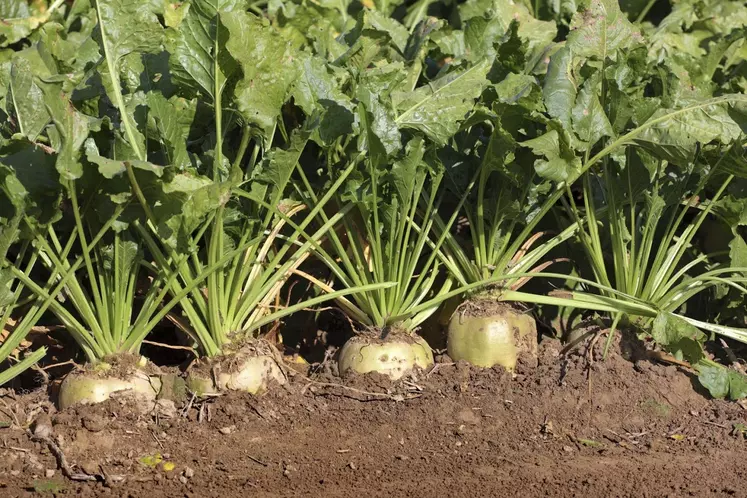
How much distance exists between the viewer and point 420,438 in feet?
10.5

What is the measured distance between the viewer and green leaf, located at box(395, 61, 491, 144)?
331 centimetres

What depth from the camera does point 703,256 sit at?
3.78 meters

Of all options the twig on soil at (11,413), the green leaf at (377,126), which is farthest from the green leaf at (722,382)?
the twig on soil at (11,413)

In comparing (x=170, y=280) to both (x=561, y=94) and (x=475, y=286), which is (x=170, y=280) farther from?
(x=561, y=94)

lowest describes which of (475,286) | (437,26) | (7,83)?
(475,286)

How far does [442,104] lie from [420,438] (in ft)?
3.92

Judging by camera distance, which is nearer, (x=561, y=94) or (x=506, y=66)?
(x=561, y=94)

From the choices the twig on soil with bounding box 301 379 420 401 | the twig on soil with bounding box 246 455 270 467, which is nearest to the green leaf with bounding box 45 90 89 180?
the twig on soil with bounding box 246 455 270 467

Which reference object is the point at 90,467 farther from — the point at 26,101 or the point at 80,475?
the point at 26,101

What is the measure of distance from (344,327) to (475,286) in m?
0.80

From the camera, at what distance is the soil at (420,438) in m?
2.88

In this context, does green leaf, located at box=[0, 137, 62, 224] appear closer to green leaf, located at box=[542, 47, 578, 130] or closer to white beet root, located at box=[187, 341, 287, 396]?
white beet root, located at box=[187, 341, 287, 396]

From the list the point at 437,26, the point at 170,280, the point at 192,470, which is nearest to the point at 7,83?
the point at 170,280

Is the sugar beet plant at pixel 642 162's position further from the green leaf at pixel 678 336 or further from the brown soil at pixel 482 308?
the brown soil at pixel 482 308
